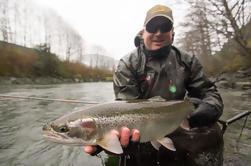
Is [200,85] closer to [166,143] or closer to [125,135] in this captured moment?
[166,143]

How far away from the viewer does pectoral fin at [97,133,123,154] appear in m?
1.18

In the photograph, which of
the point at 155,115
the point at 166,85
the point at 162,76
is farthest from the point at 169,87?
the point at 155,115

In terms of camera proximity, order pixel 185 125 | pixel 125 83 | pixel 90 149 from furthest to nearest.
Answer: pixel 125 83 < pixel 185 125 < pixel 90 149

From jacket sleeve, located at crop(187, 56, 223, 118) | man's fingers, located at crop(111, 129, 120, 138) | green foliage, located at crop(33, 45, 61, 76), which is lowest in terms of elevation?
man's fingers, located at crop(111, 129, 120, 138)

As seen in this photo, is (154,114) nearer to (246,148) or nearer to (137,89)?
(137,89)

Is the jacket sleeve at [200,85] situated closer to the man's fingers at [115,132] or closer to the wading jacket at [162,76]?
the wading jacket at [162,76]

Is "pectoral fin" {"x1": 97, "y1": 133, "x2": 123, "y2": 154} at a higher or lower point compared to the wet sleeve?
lower

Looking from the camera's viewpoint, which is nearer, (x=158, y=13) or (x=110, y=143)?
(x=110, y=143)

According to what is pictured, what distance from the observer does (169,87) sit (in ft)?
6.51

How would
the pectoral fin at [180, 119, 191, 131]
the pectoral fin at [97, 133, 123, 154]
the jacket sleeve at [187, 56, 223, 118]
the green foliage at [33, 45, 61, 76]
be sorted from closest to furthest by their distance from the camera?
the pectoral fin at [97, 133, 123, 154] < the pectoral fin at [180, 119, 191, 131] < the jacket sleeve at [187, 56, 223, 118] < the green foliage at [33, 45, 61, 76]

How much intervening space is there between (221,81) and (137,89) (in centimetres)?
1423

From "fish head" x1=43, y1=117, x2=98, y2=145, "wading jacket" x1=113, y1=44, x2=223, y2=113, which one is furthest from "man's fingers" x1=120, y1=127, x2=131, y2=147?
"wading jacket" x1=113, y1=44, x2=223, y2=113

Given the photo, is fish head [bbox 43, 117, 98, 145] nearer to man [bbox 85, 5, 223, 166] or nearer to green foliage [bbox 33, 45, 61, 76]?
man [bbox 85, 5, 223, 166]

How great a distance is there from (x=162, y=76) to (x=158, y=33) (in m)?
0.60
